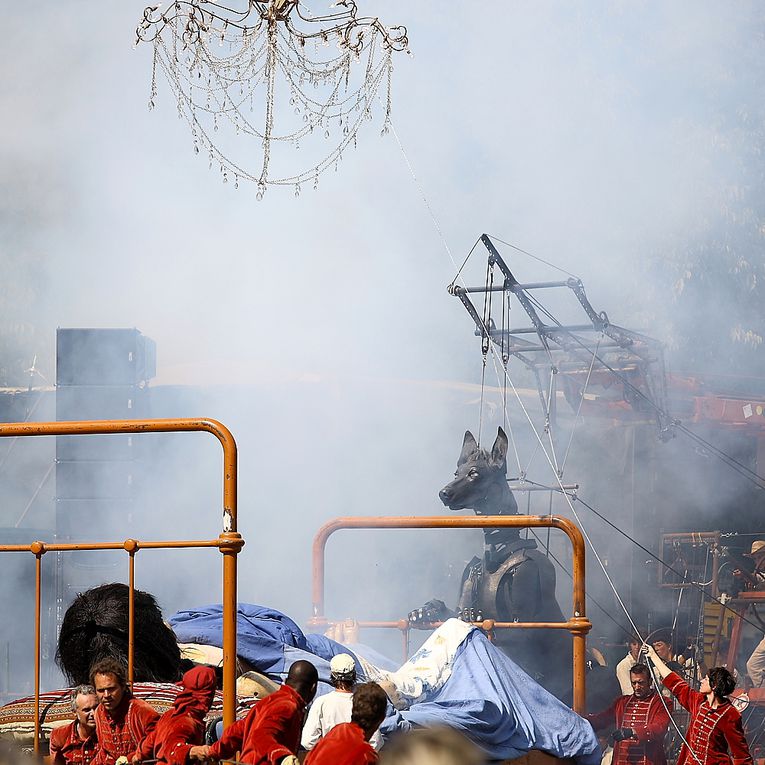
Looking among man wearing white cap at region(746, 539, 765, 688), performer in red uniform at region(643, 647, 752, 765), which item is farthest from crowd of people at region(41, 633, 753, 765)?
man wearing white cap at region(746, 539, 765, 688)

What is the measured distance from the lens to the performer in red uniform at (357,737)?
2.63 m

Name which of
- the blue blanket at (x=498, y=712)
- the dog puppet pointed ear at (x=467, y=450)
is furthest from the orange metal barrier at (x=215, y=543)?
the dog puppet pointed ear at (x=467, y=450)

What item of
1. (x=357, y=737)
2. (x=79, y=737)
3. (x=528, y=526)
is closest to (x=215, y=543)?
(x=79, y=737)

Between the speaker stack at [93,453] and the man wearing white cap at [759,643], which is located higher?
the speaker stack at [93,453]

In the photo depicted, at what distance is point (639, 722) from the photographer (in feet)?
16.0

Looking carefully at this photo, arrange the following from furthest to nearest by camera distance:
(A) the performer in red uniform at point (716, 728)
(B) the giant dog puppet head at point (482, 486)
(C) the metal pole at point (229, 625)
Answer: (B) the giant dog puppet head at point (482, 486) → (A) the performer in red uniform at point (716, 728) → (C) the metal pole at point (229, 625)

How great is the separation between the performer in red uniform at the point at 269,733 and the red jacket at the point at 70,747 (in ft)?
1.22

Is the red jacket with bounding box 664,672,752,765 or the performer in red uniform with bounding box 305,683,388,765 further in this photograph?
the red jacket with bounding box 664,672,752,765

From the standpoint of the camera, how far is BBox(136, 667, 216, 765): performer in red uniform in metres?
2.86

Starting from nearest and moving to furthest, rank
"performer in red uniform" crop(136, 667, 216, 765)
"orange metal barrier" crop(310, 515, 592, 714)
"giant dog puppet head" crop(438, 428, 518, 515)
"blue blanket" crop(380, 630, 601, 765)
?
"performer in red uniform" crop(136, 667, 216, 765)
"blue blanket" crop(380, 630, 601, 765)
"orange metal barrier" crop(310, 515, 592, 714)
"giant dog puppet head" crop(438, 428, 518, 515)

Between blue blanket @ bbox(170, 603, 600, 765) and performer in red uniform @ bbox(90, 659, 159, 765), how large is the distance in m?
0.79

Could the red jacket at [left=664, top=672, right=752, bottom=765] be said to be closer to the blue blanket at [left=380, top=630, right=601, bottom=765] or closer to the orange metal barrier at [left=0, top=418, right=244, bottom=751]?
the blue blanket at [left=380, top=630, right=601, bottom=765]

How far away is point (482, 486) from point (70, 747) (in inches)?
133

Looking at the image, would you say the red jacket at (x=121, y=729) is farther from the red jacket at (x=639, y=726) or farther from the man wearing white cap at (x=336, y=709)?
the red jacket at (x=639, y=726)
